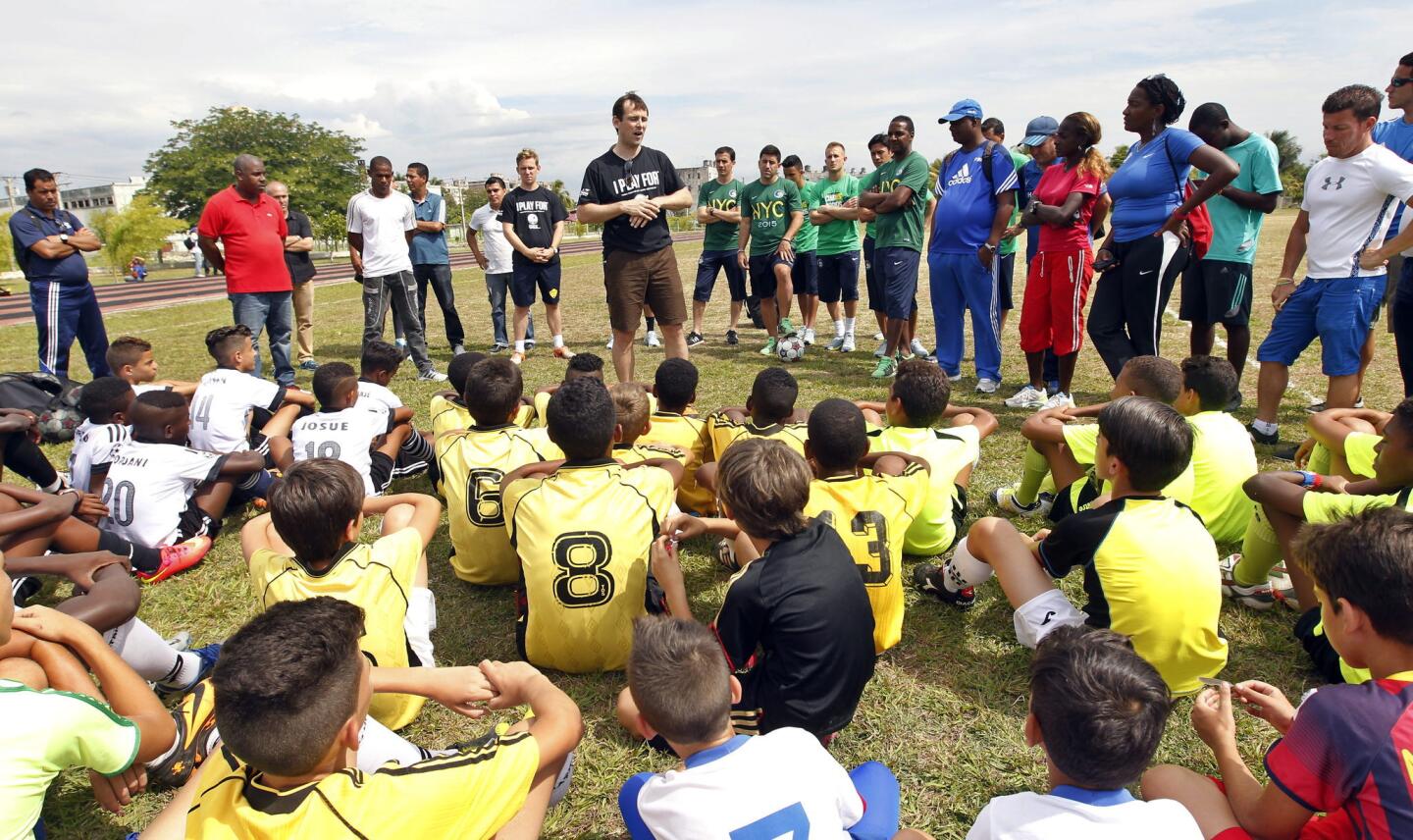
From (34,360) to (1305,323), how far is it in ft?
47.5

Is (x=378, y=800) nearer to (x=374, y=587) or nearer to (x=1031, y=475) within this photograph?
(x=374, y=587)

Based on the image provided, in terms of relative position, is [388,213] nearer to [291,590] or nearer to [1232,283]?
[291,590]

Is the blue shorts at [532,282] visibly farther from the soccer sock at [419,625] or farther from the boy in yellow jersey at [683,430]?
the soccer sock at [419,625]

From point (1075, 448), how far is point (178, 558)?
4.62 meters

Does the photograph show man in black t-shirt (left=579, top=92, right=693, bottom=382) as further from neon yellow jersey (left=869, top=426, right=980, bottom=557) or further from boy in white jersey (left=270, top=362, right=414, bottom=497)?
neon yellow jersey (left=869, top=426, right=980, bottom=557)

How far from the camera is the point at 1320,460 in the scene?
3695mm

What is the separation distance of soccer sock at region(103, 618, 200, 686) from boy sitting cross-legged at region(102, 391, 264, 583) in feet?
4.02

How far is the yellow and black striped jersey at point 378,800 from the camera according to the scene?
5.23 ft

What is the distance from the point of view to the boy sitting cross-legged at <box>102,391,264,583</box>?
398 centimetres

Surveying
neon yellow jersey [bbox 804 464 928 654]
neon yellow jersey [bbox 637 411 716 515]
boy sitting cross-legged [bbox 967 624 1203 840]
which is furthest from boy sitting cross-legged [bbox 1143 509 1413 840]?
neon yellow jersey [bbox 637 411 716 515]

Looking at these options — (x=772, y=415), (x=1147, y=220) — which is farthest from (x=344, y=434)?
(x=1147, y=220)

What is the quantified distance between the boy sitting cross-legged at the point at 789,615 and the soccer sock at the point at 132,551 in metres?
2.97

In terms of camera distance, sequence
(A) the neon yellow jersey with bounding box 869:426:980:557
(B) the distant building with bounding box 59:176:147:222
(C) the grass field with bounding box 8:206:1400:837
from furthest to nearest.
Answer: (B) the distant building with bounding box 59:176:147:222
(A) the neon yellow jersey with bounding box 869:426:980:557
(C) the grass field with bounding box 8:206:1400:837

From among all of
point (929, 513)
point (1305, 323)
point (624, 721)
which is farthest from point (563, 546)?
point (1305, 323)
